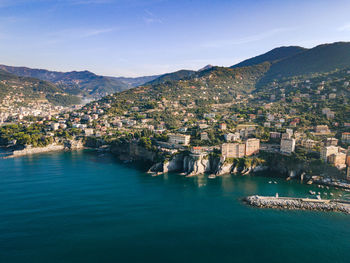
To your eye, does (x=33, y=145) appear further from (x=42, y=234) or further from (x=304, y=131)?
(x=304, y=131)

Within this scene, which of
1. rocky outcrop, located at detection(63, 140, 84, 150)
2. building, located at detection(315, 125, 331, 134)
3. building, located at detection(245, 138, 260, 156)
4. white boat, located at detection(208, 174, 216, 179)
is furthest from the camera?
rocky outcrop, located at detection(63, 140, 84, 150)

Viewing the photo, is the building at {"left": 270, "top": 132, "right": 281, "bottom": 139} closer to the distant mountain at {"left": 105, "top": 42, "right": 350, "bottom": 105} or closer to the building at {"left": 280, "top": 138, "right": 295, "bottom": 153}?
the building at {"left": 280, "top": 138, "right": 295, "bottom": 153}

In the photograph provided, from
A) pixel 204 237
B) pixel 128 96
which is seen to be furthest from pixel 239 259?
pixel 128 96

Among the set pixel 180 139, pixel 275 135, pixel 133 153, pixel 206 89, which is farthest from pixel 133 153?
pixel 206 89

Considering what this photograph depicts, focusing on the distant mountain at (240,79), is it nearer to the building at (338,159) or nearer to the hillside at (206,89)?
the hillside at (206,89)

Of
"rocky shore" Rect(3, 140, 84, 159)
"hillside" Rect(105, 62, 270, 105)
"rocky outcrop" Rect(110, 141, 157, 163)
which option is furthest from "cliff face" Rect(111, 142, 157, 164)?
"hillside" Rect(105, 62, 270, 105)
